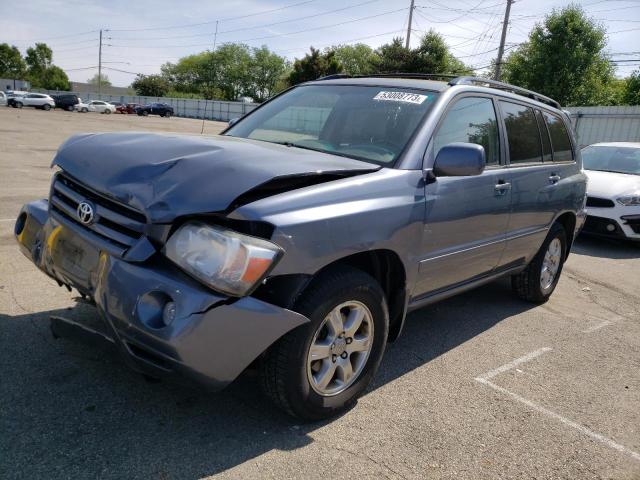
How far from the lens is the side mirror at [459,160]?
316 centimetres

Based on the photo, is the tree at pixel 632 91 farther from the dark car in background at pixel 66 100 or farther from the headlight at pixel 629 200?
the dark car in background at pixel 66 100

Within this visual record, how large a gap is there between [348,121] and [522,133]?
1.73 metres

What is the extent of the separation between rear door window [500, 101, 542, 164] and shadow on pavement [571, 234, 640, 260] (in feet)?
13.1

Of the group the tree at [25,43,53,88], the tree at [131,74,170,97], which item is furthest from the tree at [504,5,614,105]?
the tree at [25,43,53,88]

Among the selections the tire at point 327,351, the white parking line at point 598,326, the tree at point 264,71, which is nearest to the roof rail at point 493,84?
the tire at point 327,351

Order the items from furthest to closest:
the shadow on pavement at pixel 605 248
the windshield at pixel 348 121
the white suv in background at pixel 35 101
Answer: the white suv in background at pixel 35 101
the shadow on pavement at pixel 605 248
the windshield at pixel 348 121

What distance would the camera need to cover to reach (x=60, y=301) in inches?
160

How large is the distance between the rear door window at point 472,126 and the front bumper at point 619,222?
5.23 meters

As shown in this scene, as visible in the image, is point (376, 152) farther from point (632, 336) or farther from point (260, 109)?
point (632, 336)

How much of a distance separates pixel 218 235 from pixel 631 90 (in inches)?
1937

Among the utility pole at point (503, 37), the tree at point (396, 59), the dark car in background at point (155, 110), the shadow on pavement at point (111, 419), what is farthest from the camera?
the dark car in background at point (155, 110)

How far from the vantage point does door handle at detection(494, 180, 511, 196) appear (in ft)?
12.9

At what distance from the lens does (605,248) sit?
8.60 metres

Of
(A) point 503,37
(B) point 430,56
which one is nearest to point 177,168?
(A) point 503,37
